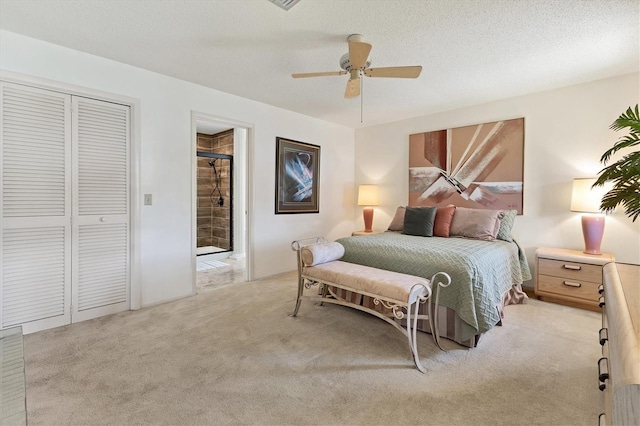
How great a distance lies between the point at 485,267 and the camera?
2.34 metres

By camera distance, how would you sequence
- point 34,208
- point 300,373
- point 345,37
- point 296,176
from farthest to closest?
point 296,176 < point 34,208 < point 345,37 < point 300,373

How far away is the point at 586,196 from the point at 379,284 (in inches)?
101

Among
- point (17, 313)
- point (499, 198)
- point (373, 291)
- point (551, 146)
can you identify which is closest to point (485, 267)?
point (373, 291)

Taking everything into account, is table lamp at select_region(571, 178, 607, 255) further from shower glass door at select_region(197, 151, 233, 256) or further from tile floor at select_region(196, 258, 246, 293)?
shower glass door at select_region(197, 151, 233, 256)

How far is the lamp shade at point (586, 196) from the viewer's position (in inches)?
114

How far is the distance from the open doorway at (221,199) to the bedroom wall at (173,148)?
3.32 ft

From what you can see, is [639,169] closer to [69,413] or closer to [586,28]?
[586,28]

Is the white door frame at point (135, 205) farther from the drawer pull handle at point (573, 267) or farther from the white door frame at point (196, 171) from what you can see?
the drawer pull handle at point (573, 267)

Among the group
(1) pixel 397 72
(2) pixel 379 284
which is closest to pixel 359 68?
(1) pixel 397 72

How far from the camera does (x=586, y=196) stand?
9.70 feet

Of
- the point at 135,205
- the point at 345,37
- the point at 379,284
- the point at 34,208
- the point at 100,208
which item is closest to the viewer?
the point at 379,284

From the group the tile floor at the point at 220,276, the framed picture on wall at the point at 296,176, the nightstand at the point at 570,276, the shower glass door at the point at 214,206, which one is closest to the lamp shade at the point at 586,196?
the nightstand at the point at 570,276

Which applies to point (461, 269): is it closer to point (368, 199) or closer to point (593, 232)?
point (593, 232)

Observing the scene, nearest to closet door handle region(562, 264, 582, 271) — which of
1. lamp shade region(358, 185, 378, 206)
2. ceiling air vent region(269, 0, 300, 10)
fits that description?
lamp shade region(358, 185, 378, 206)
